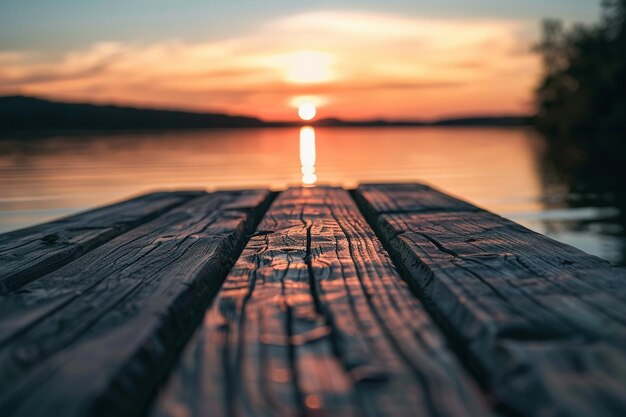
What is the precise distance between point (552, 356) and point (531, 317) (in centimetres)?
22

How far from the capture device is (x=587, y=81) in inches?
2199

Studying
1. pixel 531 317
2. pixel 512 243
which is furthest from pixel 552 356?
pixel 512 243

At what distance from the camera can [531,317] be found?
133 cm

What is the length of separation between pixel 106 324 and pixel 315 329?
53 cm

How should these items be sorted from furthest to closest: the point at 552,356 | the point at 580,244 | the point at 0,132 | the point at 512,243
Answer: the point at 0,132
the point at 580,244
the point at 512,243
the point at 552,356

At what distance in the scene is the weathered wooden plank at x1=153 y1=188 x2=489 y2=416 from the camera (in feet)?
3.28

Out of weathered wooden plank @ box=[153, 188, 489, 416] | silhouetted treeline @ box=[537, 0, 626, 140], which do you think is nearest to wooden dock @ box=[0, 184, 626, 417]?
weathered wooden plank @ box=[153, 188, 489, 416]

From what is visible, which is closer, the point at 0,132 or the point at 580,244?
the point at 580,244

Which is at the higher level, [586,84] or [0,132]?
[586,84]

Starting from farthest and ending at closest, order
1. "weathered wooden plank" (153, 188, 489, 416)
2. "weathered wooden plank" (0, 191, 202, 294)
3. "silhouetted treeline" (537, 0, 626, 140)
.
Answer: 1. "silhouetted treeline" (537, 0, 626, 140)
2. "weathered wooden plank" (0, 191, 202, 294)
3. "weathered wooden plank" (153, 188, 489, 416)

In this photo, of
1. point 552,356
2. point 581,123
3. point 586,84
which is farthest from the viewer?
point 581,123

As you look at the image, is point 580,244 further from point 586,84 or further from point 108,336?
point 586,84

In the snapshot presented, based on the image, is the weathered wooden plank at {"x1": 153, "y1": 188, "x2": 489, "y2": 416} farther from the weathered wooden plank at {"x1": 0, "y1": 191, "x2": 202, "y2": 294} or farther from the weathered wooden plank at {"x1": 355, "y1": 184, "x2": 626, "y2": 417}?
the weathered wooden plank at {"x1": 0, "y1": 191, "x2": 202, "y2": 294}

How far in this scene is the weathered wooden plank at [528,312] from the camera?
39.8 inches
